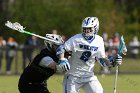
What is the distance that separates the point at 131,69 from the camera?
23938 mm

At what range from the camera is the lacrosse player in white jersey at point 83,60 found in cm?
1017

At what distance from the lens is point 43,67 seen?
1013 cm

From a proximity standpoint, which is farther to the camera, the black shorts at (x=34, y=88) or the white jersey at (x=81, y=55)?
the black shorts at (x=34, y=88)

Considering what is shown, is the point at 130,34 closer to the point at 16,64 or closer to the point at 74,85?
the point at 16,64

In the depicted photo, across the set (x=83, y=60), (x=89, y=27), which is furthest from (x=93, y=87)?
(x=89, y=27)

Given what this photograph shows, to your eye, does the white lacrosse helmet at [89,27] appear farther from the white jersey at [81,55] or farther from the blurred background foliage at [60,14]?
the blurred background foliage at [60,14]

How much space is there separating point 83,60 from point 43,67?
68cm

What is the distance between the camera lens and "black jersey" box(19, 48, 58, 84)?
10.2m

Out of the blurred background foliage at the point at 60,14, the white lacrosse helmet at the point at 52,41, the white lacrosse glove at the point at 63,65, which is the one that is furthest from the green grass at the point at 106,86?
the blurred background foliage at the point at 60,14

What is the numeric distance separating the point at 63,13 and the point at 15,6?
302 cm

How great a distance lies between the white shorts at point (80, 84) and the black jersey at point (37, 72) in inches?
12.8

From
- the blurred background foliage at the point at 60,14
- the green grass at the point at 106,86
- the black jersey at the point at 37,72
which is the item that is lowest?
the green grass at the point at 106,86

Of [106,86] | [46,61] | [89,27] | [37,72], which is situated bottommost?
[106,86]

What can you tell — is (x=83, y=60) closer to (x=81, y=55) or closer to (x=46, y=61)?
(x=81, y=55)
